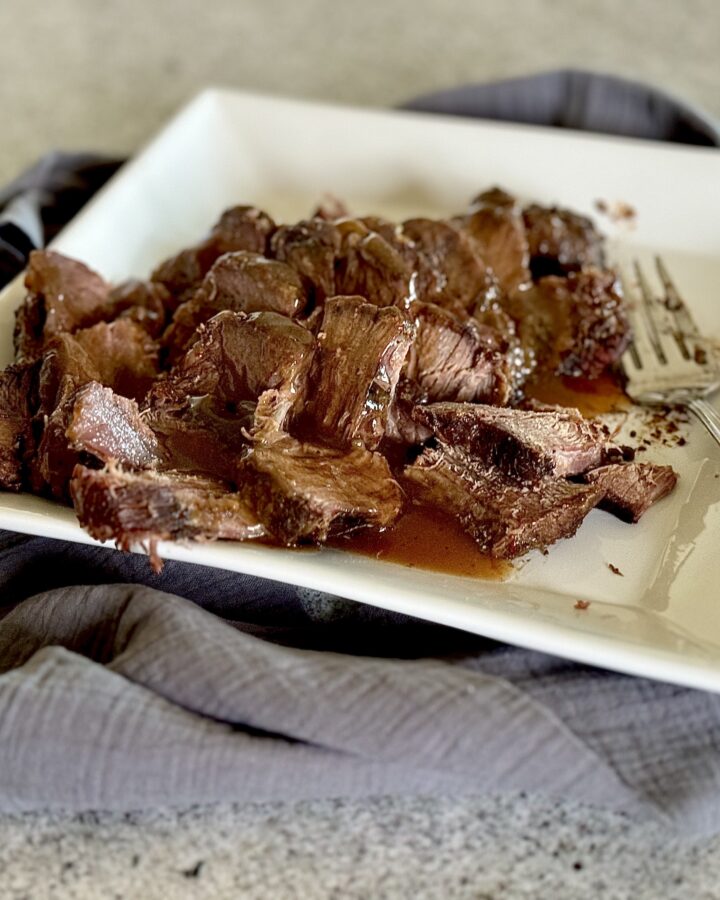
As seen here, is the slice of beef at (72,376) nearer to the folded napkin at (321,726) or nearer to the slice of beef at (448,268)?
the folded napkin at (321,726)

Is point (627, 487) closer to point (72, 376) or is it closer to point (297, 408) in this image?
point (297, 408)

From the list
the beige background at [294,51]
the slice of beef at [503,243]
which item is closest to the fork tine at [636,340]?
the slice of beef at [503,243]

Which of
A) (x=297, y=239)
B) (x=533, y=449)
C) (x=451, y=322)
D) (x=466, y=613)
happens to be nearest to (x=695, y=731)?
(x=466, y=613)

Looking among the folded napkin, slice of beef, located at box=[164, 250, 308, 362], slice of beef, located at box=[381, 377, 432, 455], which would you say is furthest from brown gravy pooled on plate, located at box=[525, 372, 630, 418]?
the folded napkin

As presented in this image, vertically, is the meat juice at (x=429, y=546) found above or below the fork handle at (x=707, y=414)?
below

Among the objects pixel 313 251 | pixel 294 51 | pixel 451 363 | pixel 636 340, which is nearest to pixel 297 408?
pixel 451 363

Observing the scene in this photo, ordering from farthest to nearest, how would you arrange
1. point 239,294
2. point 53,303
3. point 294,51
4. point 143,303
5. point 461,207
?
point 294,51 < point 461,207 < point 143,303 < point 53,303 < point 239,294

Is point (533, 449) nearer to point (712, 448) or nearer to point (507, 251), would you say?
point (712, 448)
